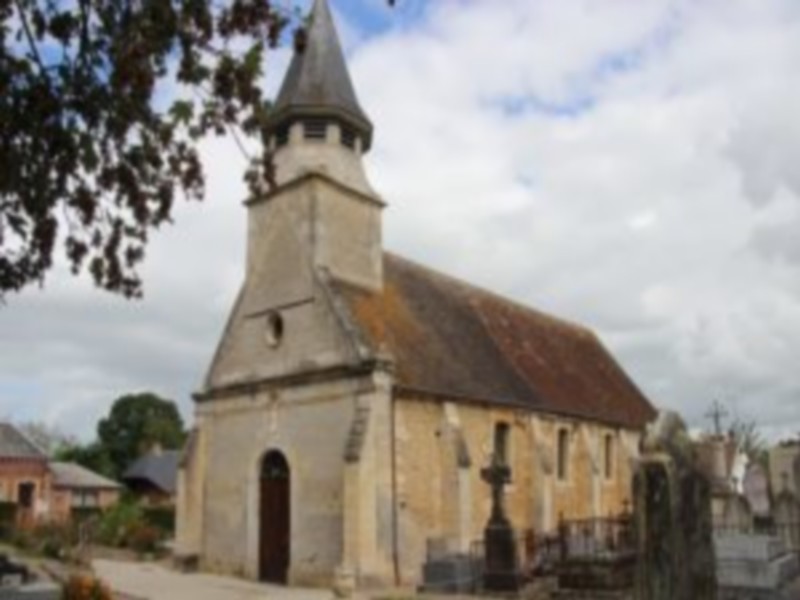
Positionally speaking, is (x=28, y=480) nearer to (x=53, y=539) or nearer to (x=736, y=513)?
(x=53, y=539)

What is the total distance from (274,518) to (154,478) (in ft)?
113

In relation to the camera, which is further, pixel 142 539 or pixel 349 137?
pixel 142 539

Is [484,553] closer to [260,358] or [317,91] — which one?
[260,358]

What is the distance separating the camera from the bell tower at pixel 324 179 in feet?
79.9

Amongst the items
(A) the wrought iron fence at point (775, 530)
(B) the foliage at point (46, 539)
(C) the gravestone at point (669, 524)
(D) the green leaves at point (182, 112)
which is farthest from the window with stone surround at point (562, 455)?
(D) the green leaves at point (182, 112)

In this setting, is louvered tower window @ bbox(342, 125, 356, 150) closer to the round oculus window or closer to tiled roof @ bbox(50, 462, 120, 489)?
the round oculus window

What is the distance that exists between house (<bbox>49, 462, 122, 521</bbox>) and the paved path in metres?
27.9

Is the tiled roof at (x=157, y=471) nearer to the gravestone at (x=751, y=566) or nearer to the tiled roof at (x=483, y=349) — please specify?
the tiled roof at (x=483, y=349)

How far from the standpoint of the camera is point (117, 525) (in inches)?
1280

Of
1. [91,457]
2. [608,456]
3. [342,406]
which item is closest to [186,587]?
[342,406]

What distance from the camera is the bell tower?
24344 millimetres

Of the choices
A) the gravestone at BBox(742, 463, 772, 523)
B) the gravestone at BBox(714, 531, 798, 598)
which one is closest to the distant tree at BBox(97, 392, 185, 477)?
the gravestone at BBox(742, 463, 772, 523)

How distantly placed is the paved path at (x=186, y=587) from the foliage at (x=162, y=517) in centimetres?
1197

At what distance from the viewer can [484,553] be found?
2108 cm
